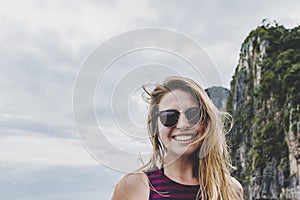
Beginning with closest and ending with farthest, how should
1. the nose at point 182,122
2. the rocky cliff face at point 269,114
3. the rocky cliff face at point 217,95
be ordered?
1. the nose at point 182,122
2. the rocky cliff face at point 217,95
3. the rocky cliff face at point 269,114

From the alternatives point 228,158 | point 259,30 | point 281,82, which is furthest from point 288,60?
point 228,158

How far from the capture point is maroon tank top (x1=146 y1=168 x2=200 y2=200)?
3.38 ft

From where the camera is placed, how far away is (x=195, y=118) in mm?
1019

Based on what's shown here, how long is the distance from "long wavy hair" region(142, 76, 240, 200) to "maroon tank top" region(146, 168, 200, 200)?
0.06ft

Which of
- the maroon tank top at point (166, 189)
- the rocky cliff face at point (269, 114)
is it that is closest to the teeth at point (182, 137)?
the maroon tank top at point (166, 189)

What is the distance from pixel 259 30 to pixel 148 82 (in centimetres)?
2302

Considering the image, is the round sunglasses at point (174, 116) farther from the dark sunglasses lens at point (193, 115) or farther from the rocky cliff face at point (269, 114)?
the rocky cliff face at point (269, 114)

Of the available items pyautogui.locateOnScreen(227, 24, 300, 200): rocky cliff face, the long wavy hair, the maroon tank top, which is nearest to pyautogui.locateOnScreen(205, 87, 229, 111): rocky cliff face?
the long wavy hair

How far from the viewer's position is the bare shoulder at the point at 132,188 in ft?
3.28

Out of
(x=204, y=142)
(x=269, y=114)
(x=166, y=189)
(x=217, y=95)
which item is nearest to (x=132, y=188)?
(x=166, y=189)

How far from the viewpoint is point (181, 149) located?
3.33ft

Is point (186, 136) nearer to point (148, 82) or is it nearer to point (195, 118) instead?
point (195, 118)

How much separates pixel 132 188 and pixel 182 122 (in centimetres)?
17

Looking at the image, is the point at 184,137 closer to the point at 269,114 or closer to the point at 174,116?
the point at 174,116
